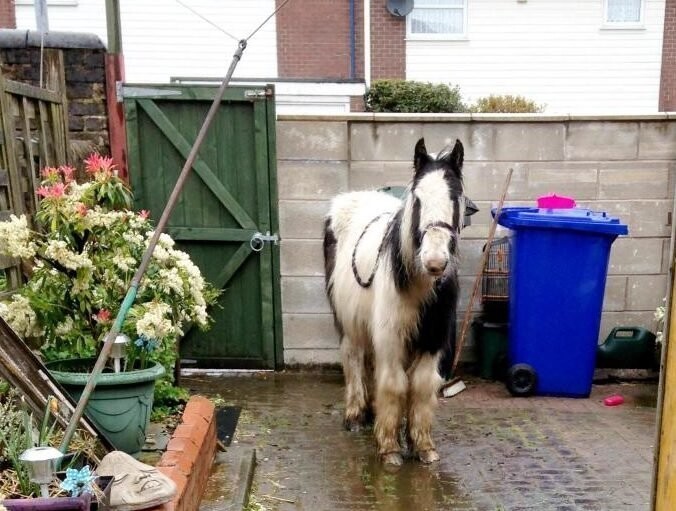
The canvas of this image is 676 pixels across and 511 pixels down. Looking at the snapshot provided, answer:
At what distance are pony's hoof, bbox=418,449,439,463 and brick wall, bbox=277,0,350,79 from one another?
9.66 metres

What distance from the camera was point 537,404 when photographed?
500 cm

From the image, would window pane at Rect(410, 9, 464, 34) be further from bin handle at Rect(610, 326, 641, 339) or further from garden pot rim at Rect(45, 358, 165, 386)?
garden pot rim at Rect(45, 358, 165, 386)

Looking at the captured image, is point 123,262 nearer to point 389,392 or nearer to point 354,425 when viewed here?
point 389,392

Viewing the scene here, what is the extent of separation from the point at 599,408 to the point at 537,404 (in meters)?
0.48

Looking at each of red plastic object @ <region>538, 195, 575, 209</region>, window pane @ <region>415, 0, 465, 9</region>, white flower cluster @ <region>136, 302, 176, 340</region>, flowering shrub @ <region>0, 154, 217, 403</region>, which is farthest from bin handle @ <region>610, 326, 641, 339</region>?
window pane @ <region>415, 0, 465, 9</region>

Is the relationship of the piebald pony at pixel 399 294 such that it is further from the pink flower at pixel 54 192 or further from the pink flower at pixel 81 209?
the pink flower at pixel 54 192

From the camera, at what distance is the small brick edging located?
271 cm

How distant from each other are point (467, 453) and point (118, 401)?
233 cm

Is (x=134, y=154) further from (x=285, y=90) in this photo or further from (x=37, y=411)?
(x=285, y=90)

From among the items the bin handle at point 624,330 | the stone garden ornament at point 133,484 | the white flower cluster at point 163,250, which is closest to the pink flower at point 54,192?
the white flower cluster at point 163,250

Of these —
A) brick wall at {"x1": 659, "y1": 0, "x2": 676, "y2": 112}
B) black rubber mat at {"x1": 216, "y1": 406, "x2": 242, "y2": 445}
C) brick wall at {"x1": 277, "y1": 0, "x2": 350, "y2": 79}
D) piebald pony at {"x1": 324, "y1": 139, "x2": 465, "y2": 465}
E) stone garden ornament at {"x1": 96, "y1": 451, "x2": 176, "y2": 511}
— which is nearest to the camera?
stone garden ornament at {"x1": 96, "y1": 451, "x2": 176, "y2": 511}

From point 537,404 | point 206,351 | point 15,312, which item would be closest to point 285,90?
point 206,351

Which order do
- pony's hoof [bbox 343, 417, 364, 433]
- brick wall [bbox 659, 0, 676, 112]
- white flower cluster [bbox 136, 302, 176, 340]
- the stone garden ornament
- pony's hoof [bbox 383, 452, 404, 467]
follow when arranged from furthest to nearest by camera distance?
brick wall [bbox 659, 0, 676, 112] → pony's hoof [bbox 343, 417, 364, 433] → pony's hoof [bbox 383, 452, 404, 467] → white flower cluster [bbox 136, 302, 176, 340] → the stone garden ornament

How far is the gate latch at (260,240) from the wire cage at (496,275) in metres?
1.94
